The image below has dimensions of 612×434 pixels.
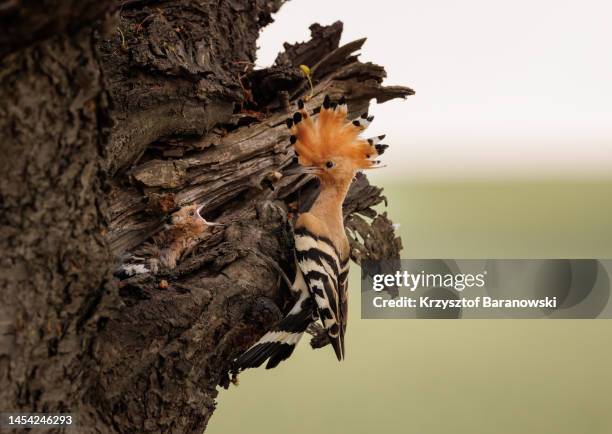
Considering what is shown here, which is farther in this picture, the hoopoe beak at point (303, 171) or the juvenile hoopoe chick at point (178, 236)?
the hoopoe beak at point (303, 171)

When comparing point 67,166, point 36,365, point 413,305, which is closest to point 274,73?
point 413,305

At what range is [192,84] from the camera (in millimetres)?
1840

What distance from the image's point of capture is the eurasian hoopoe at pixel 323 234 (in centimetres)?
184

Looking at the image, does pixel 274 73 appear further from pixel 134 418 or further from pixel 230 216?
pixel 134 418

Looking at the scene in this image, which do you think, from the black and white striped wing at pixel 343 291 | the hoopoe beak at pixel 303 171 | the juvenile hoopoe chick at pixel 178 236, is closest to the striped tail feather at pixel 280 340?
the black and white striped wing at pixel 343 291

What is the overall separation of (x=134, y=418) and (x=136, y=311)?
0.72 ft

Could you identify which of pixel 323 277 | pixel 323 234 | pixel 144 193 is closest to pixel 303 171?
pixel 323 234

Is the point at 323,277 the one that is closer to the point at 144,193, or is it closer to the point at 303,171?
the point at 303,171

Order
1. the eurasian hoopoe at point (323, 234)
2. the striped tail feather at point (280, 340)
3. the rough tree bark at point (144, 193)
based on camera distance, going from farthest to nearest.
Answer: the eurasian hoopoe at point (323, 234)
the striped tail feather at point (280, 340)
the rough tree bark at point (144, 193)

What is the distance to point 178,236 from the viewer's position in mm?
1836

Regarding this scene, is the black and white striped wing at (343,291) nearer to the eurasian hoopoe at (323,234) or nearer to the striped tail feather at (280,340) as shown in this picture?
the eurasian hoopoe at (323,234)

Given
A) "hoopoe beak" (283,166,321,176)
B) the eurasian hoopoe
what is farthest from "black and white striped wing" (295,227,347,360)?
"hoopoe beak" (283,166,321,176)

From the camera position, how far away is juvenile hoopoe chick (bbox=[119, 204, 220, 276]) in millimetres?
1758

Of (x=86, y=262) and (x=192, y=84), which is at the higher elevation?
(x=192, y=84)
